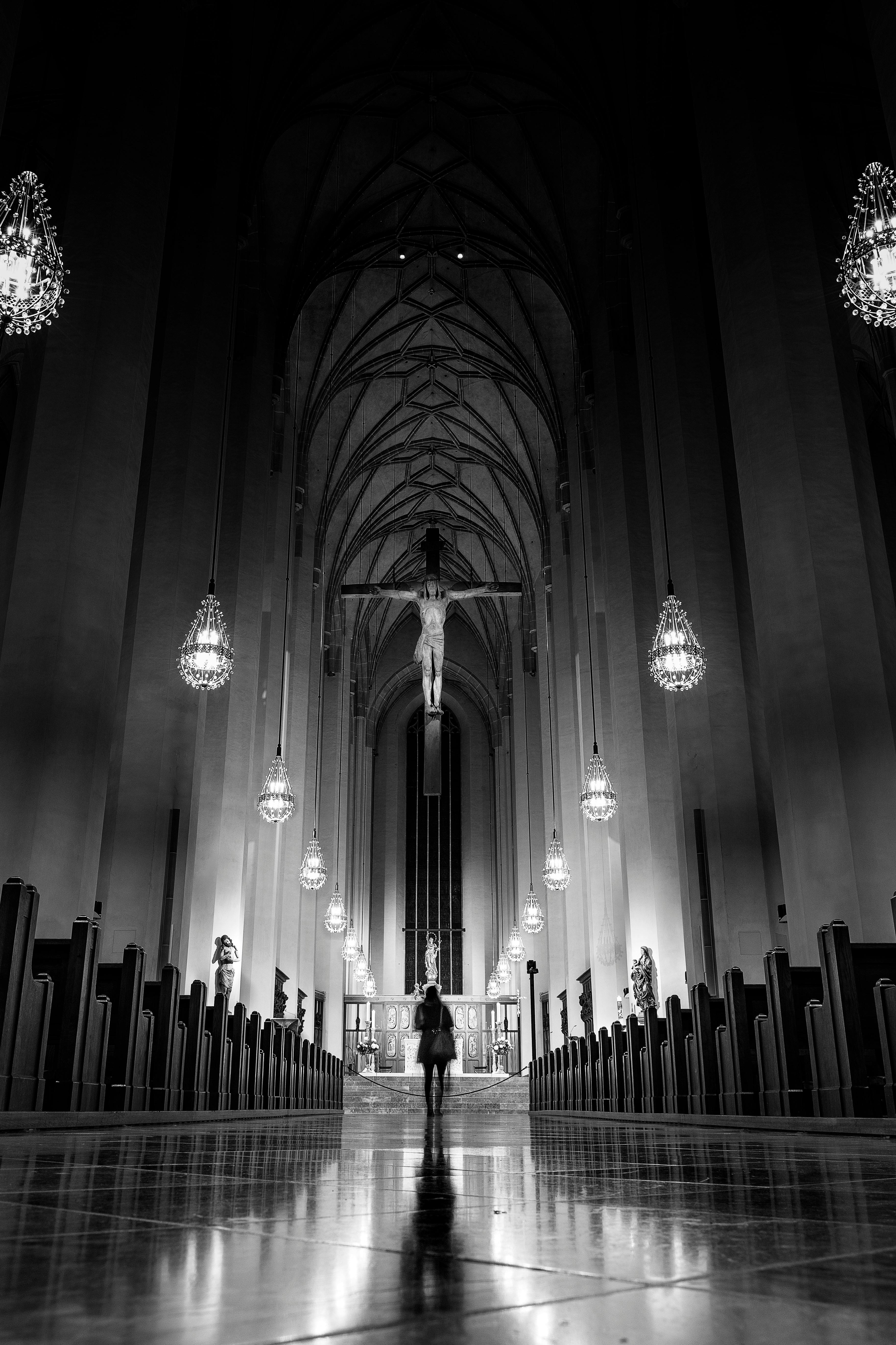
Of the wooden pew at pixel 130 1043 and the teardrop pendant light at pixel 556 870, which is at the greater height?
the teardrop pendant light at pixel 556 870

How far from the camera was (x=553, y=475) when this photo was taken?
24141 mm

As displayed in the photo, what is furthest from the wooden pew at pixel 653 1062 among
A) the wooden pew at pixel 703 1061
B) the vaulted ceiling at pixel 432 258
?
the vaulted ceiling at pixel 432 258

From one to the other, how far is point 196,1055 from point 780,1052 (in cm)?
412

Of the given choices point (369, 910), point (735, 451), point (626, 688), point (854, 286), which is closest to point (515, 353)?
point (626, 688)

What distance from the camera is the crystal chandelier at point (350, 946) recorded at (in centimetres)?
2488

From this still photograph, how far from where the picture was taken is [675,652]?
9.71 meters

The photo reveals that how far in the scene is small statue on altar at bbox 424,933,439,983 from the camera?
30.6 meters

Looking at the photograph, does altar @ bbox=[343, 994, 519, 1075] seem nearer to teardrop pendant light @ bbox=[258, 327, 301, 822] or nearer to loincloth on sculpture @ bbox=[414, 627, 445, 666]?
loincloth on sculpture @ bbox=[414, 627, 445, 666]

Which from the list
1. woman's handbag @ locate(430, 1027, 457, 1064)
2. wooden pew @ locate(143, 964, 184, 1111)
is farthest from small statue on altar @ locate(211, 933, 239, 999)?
wooden pew @ locate(143, 964, 184, 1111)

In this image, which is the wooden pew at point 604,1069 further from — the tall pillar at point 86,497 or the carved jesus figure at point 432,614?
the carved jesus figure at point 432,614

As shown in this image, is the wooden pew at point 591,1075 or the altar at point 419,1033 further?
the altar at point 419,1033

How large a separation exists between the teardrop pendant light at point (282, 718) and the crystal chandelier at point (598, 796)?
3.96 meters

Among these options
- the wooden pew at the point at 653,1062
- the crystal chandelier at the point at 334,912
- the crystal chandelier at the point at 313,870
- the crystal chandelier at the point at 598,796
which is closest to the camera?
the wooden pew at the point at 653,1062

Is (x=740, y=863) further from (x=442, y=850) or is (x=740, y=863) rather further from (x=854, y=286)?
(x=442, y=850)
